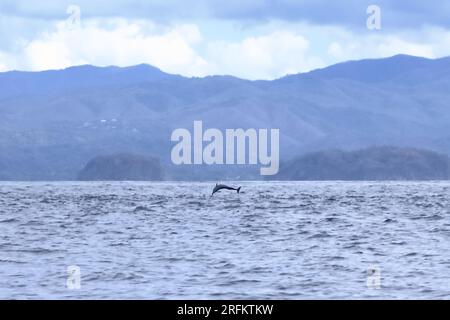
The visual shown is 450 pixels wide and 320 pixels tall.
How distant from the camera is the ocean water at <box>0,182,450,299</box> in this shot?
40000mm

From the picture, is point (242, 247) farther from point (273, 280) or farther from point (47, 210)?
point (47, 210)

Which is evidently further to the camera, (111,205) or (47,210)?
(111,205)

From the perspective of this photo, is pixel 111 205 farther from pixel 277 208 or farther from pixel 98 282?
pixel 98 282

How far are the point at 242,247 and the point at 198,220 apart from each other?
2671 cm

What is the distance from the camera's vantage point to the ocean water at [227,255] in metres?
40.0

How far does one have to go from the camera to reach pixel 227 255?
5372 cm
